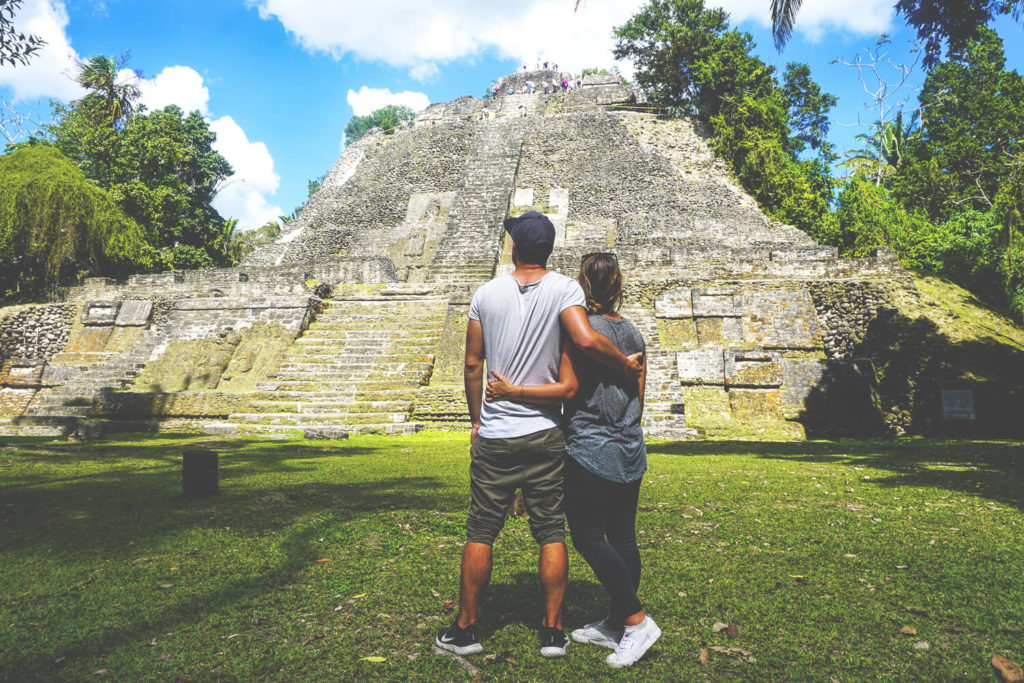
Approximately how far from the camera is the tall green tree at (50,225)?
16922 millimetres

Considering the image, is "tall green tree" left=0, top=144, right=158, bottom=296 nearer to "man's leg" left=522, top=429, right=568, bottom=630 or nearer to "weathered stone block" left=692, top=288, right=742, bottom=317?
"weathered stone block" left=692, top=288, right=742, bottom=317

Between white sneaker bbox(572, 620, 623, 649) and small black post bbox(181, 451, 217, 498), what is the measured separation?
3.57 meters

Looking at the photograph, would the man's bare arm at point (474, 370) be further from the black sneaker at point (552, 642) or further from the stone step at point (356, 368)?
the stone step at point (356, 368)

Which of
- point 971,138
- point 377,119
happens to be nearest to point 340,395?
point 971,138

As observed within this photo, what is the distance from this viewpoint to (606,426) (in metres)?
2.39

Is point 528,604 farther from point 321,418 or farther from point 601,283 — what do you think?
point 321,418

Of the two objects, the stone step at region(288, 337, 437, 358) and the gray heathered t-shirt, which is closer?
the gray heathered t-shirt

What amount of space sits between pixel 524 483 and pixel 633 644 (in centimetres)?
72

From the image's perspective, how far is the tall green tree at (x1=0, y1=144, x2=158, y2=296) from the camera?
16.9 m

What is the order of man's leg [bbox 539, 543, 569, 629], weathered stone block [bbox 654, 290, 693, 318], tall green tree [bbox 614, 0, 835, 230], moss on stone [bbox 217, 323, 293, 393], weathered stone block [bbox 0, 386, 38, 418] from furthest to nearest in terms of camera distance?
tall green tree [bbox 614, 0, 835, 230] → weathered stone block [bbox 0, 386, 38, 418] → weathered stone block [bbox 654, 290, 693, 318] → moss on stone [bbox 217, 323, 293, 393] → man's leg [bbox 539, 543, 569, 629]

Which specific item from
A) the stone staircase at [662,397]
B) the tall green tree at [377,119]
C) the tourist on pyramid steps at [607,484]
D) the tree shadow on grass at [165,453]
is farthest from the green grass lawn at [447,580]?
the tall green tree at [377,119]

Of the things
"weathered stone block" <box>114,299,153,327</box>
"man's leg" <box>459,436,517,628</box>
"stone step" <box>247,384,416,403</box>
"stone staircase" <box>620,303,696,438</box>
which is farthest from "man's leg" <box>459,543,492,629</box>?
"weathered stone block" <box>114,299,153,327</box>

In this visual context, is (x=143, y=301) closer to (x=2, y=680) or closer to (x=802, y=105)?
(x=2, y=680)

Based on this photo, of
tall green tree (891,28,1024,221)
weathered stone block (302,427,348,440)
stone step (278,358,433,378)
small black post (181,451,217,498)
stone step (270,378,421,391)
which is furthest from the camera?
tall green tree (891,28,1024,221)
